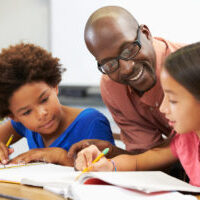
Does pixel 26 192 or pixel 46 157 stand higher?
pixel 26 192

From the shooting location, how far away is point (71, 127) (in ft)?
4.51

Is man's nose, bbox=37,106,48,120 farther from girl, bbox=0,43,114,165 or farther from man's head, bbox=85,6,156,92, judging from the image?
man's head, bbox=85,6,156,92

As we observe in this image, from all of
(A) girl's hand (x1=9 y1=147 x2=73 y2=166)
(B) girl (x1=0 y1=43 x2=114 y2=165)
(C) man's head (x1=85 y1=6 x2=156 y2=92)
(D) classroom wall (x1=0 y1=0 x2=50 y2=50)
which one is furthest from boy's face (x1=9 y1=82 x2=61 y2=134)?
(D) classroom wall (x1=0 y1=0 x2=50 y2=50)

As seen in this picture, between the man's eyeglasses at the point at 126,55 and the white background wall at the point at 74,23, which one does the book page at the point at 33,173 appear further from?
the white background wall at the point at 74,23

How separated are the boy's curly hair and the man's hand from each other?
12.7 inches

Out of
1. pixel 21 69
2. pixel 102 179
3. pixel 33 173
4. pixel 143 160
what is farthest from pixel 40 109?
pixel 102 179

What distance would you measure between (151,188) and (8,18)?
3356 mm

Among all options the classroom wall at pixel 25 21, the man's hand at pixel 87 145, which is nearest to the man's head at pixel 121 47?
the man's hand at pixel 87 145

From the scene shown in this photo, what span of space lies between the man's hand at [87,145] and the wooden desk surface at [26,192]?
28 cm

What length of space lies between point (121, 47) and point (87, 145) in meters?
0.35

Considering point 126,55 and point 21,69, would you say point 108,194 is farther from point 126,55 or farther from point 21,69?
point 21,69

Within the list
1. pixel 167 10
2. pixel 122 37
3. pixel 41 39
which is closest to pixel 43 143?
pixel 122 37

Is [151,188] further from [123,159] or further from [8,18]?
[8,18]

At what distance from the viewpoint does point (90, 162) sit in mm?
975
